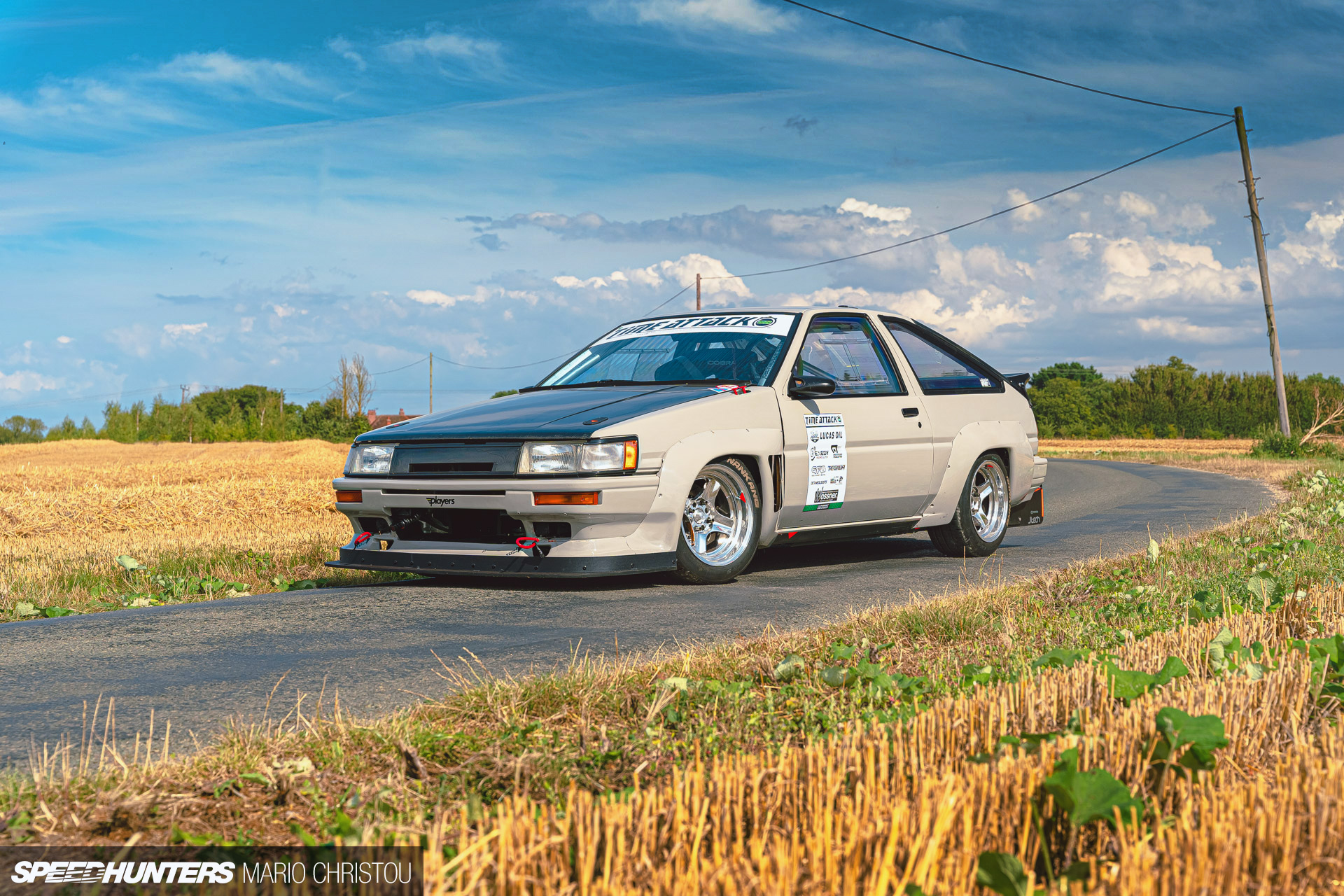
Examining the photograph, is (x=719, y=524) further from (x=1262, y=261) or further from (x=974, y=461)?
(x=1262, y=261)

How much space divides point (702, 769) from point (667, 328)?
234 inches

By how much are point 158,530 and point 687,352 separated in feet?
25.2

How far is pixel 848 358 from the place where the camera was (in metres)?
7.99

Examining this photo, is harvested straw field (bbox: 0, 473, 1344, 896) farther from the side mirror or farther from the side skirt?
the side mirror

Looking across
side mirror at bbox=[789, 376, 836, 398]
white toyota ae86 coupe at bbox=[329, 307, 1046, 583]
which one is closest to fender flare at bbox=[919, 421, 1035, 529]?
white toyota ae86 coupe at bbox=[329, 307, 1046, 583]

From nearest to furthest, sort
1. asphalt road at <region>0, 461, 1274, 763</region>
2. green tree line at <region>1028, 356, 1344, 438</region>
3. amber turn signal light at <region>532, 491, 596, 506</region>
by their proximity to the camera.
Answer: asphalt road at <region>0, 461, 1274, 763</region>
amber turn signal light at <region>532, 491, 596, 506</region>
green tree line at <region>1028, 356, 1344, 438</region>

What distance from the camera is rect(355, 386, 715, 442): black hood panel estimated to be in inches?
249

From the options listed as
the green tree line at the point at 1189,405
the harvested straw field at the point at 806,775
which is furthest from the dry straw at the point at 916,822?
the green tree line at the point at 1189,405

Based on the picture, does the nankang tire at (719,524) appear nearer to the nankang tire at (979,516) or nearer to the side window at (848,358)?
the side window at (848,358)

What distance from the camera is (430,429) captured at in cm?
668

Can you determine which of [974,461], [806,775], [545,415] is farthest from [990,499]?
[806,775]

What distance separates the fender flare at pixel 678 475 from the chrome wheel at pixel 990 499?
263 cm

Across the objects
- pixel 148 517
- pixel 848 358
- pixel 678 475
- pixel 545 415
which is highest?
pixel 848 358

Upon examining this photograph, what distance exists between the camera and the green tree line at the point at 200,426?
63688mm
